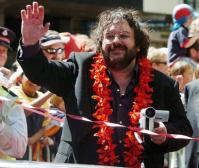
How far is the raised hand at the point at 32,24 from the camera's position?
3.97m

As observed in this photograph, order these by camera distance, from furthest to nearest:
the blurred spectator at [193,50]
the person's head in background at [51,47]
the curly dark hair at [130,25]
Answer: the blurred spectator at [193,50] < the person's head in background at [51,47] < the curly dark hair at [130,25]

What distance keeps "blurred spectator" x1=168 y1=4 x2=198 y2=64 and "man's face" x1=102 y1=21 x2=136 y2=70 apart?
12.8ft

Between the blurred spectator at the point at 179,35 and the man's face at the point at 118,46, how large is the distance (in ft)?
12.8

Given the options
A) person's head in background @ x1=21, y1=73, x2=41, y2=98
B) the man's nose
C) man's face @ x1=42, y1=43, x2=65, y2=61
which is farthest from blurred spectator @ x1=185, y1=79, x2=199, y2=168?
man's face @ x1=42, y1=43, x2=65, y2=61

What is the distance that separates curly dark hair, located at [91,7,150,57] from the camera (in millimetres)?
4414

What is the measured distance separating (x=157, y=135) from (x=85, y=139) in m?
0.47

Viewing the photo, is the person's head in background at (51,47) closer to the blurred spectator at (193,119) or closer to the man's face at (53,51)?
→ the man's face at (53,51)

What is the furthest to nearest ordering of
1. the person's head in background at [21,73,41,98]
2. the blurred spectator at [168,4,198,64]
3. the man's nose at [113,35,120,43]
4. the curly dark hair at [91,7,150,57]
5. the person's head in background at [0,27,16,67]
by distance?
the blurred spectator at [168,4,198,64], the person's head in background at [21,73,41,98], the person's head in background at [0,27,16,67], the curly dark hair at [91,7,150,57], the man's nose at [113,35,120,43]

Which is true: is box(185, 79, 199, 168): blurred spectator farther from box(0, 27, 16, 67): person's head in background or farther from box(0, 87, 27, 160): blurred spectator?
box(0, 27, 16, 67): person's head in background

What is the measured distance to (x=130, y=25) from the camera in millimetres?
4422

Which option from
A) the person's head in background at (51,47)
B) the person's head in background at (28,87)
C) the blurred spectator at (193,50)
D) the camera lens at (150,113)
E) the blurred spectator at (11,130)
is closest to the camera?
the camera lens at (150,113)

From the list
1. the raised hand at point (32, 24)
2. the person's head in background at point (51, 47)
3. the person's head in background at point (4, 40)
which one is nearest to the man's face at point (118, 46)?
the raised hand at point (32, 24)

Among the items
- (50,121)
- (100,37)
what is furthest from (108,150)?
(50,121)

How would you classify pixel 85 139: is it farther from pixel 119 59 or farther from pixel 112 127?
pixel 119 59
